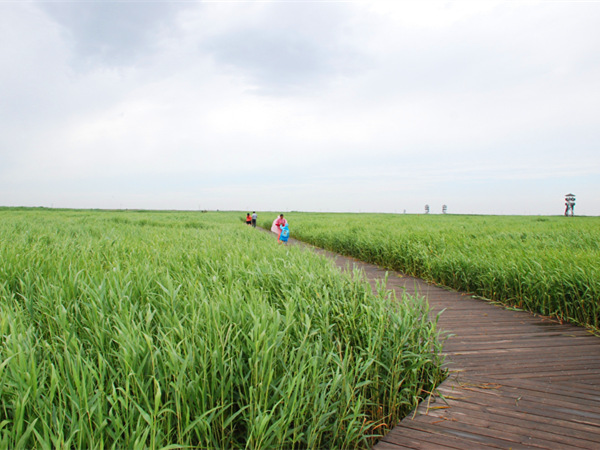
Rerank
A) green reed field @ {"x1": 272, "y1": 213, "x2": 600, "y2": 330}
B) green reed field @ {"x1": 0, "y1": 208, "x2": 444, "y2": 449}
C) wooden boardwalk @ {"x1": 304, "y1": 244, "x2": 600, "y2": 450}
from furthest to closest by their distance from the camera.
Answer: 1. green reed field @ {"x1": 272, "y1": 213, "x2": 600, "y2": 330}
2. wooden boardwalk @ {"x1": 304, "y1": 244, "x2": 600, "y2": 450}
3. green reed field @ {"x1": 0, "y1": 208, "x2": 444, "y2": 449}

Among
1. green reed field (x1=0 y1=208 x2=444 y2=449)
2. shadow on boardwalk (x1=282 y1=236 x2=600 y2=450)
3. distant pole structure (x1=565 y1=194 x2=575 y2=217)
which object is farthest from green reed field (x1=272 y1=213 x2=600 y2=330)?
distant pole structure (x1=565 y1=194 x2=575 y2=217)

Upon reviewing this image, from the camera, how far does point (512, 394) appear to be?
117 inches

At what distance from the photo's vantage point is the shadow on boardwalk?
2424 millimetres

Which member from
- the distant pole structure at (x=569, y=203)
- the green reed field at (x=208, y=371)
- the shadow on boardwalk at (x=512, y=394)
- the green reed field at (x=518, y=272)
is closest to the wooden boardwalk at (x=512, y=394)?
the shadow on boardwalk at (x=512, y=394)

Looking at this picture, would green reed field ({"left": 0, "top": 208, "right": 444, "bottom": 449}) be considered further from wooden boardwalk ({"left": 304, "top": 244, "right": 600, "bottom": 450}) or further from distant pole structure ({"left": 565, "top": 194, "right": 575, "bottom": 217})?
distant pole structure ({"left": 565, "top": 194, "right": 575, "bottom": 217})

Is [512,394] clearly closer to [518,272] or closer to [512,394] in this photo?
[512,394]

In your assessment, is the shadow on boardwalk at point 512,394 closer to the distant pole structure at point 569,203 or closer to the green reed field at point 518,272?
the green reed field at point 518,272

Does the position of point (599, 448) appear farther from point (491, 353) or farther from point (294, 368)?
point (294, 368)

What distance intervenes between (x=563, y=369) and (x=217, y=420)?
11.6 feet

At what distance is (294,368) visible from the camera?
242 cm

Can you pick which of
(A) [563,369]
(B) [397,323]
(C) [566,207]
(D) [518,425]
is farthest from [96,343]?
→ (C) [566,207]

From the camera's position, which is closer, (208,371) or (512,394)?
(208,371)

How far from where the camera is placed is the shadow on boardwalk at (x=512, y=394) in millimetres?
2424

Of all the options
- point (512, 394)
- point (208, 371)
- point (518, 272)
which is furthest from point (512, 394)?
point (518, 272)
